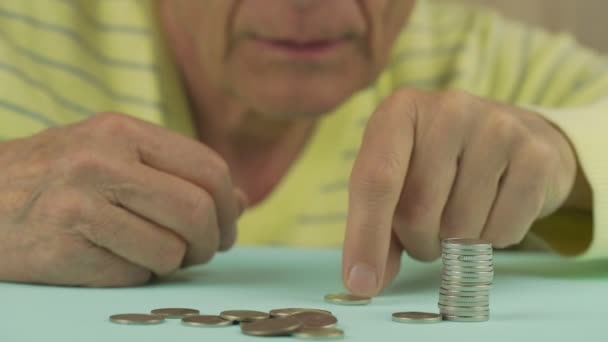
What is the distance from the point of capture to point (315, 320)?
61 cm

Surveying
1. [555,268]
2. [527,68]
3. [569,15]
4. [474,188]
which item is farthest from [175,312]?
[569,15]

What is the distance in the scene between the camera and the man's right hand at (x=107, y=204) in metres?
0.81

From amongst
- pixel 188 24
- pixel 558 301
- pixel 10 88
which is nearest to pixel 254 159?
pixel 188 24

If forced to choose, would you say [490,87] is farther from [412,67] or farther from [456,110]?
[456,110]

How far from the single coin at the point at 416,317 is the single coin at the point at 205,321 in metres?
0.12

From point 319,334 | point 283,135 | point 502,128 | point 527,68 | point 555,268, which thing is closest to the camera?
point 319,334

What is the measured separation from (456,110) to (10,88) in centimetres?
68

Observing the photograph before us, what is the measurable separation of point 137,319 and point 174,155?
257 mm

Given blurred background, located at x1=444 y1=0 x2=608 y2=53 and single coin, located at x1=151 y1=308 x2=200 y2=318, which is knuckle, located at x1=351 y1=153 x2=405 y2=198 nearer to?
single coin, located at x1=151 y1=308 x2=200 y2=318

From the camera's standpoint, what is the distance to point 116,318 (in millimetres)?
628

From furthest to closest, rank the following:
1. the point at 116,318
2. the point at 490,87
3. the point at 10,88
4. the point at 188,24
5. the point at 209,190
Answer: the point at 490,87
the point at 188,24
the point at 10,88
the point at 209,190
the point at 116,318

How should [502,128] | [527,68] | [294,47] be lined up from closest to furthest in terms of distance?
[502,128]
[294,47]
[527,68]

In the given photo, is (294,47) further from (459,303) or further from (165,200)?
(459,303)

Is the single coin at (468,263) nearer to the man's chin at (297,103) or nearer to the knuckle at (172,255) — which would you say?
the knuckle at (172,255)
